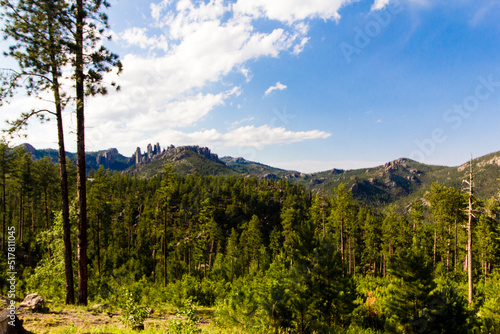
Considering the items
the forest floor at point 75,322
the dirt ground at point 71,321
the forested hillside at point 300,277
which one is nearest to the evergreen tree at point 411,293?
the forested hillside at point 300,277

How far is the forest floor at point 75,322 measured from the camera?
20.3 ft

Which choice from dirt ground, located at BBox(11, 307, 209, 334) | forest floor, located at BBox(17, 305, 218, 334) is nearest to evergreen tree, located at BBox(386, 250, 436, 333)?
forest floor, located at BBox(17, 305, 218, 334)

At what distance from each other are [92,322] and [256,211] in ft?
261

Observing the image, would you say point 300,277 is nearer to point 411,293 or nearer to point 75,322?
point 411,293

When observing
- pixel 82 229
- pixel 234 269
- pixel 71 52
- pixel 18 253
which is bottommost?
pixel 234 269

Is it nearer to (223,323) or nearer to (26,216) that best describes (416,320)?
(223,323)

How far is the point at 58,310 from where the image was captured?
8.53 m

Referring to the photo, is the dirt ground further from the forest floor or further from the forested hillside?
the forested hillside

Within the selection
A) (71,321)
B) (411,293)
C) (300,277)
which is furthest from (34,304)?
(411,293)

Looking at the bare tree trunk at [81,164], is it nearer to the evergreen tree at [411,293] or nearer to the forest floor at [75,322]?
the forest floor at [75,322]

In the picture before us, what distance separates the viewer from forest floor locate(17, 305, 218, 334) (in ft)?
20.3

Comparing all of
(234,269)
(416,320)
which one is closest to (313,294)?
(416,320)

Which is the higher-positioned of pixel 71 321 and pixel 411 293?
pixel 71 321

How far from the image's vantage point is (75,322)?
7395 millimetres
